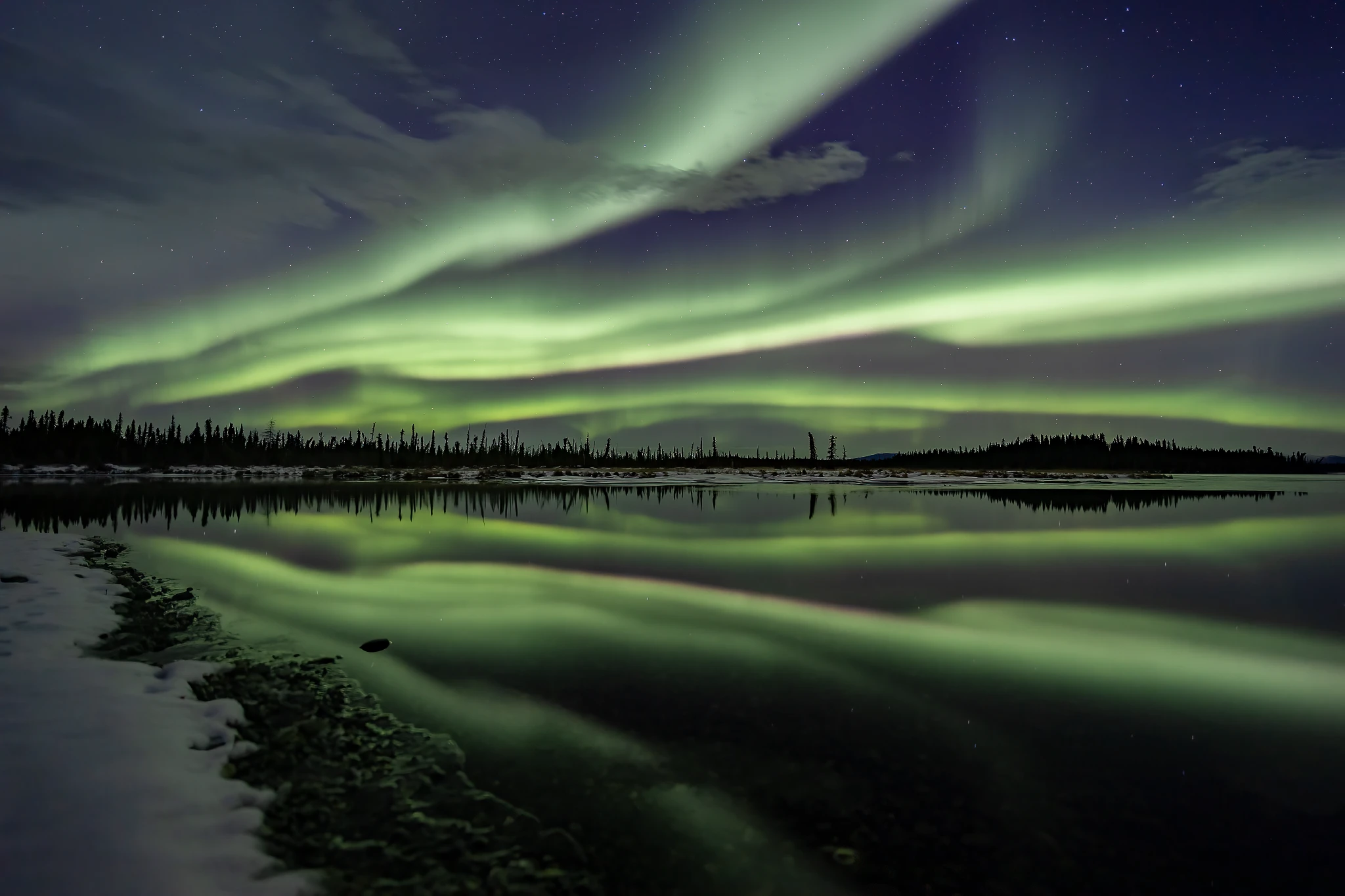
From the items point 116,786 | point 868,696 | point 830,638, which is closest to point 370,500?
point 830,638

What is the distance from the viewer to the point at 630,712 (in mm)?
10516

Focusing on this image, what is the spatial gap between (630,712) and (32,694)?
8793 mm

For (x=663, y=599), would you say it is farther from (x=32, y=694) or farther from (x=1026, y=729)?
(x=32, y=694)

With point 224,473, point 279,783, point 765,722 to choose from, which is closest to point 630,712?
point 765,722

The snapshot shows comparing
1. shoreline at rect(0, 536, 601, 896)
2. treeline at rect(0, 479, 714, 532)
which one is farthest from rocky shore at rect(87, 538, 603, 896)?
treeline at rect(0, 479, 714, 532)

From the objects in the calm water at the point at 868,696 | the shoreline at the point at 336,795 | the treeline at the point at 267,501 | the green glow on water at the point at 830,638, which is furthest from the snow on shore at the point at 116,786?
the treeline at the point at 267,501

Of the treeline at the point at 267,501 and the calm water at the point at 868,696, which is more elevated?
the calm water at the point at 868,696

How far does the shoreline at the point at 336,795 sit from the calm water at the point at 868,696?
499 mm

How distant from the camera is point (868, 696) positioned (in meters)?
11.5

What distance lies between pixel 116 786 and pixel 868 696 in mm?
10192

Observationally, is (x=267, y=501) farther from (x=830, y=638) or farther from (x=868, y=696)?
(x=868, y=696)

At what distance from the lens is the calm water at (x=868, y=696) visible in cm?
702

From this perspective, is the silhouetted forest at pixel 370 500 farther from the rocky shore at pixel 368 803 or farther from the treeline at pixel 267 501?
the rocky shore at pixel 368 803

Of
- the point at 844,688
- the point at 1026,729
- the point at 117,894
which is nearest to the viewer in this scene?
the point at 117,894
